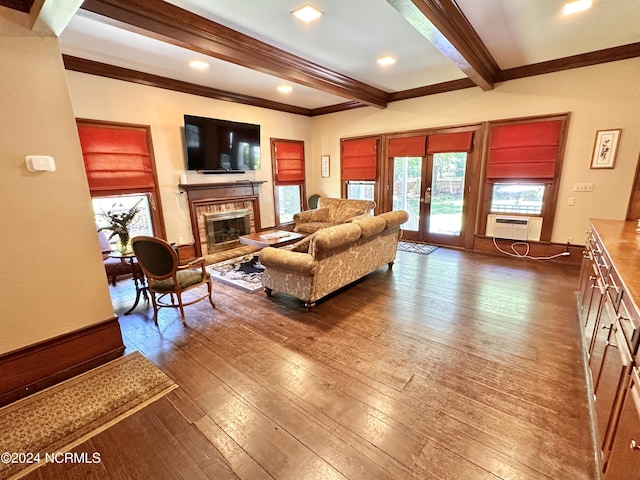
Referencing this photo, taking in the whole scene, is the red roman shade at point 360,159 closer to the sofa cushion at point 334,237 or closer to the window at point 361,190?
the window at point 361,190

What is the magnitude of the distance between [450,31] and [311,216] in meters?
3.81

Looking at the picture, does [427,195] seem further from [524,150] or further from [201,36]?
[201,36]

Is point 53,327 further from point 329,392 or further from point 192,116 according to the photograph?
point 192,116

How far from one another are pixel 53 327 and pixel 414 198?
568 cm

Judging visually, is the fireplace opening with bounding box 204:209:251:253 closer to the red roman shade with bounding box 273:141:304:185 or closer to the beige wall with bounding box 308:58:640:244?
the red roman shade with bounding box 273:141:304:185

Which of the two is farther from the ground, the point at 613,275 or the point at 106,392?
the point at 613,275

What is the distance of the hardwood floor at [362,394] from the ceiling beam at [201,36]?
275 cm

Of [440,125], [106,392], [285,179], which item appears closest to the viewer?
[106,392]

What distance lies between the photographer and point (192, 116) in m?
4.76

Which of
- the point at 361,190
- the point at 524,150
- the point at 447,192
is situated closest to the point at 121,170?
the point at 361,190

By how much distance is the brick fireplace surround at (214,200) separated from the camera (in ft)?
16.8

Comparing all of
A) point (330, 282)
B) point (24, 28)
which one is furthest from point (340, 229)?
point (24, 28)

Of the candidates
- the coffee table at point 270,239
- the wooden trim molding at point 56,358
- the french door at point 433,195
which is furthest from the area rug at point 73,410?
the french door at point 433,195

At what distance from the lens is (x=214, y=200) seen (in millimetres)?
5410
